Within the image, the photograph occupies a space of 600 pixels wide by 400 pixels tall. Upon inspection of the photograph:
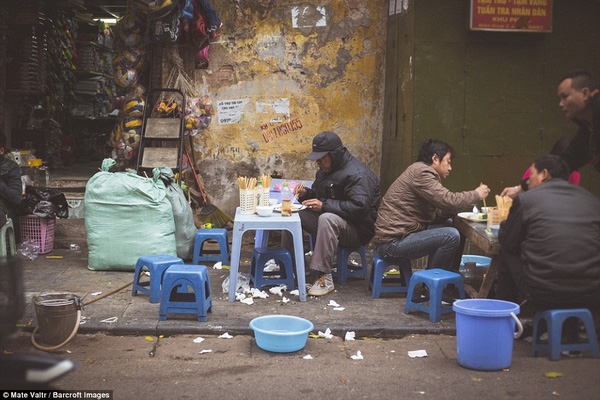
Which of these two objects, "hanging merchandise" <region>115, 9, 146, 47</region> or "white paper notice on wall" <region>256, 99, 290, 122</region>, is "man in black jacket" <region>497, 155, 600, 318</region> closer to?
"white paper notice on wall" <region>256, 99, 290, 122</region>

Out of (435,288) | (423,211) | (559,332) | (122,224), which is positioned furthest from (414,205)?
(122,224)

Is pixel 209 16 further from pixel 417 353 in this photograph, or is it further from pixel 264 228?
pixel 417 353

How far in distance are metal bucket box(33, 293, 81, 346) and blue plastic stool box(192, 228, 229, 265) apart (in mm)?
2787

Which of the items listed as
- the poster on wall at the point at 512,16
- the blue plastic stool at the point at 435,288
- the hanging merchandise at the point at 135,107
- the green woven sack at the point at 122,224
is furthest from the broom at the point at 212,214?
the poster on wall at the point at 512,16

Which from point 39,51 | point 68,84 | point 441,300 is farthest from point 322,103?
point 68,84

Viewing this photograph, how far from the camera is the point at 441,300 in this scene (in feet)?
21.7

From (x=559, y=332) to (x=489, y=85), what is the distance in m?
4.35

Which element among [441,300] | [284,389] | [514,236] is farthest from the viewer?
[441,300]

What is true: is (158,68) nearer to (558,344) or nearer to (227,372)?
(227,372)

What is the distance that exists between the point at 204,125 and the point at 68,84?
6381mm

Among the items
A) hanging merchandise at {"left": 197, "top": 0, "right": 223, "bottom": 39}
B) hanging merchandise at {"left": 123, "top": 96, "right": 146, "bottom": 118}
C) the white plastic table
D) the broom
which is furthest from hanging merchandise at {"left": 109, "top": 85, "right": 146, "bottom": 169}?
the white plastic table

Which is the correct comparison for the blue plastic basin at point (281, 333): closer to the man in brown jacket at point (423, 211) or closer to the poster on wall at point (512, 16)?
the man in brown jacket at point (423, 211)

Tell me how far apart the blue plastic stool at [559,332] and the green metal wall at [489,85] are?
3669 millimetres

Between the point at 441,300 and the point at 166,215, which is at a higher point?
the point at 166,215
